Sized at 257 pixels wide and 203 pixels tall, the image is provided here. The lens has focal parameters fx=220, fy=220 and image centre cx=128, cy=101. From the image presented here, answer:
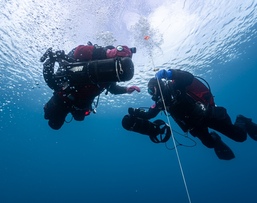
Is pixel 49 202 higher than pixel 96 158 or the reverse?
the reverse

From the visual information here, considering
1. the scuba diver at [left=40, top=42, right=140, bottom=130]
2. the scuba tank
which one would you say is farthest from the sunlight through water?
the scuba tank

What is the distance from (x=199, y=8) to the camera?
1248 cm

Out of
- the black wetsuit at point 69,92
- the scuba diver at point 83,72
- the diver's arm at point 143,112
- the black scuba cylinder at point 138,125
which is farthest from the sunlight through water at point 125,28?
the scuba diver at point 83,72

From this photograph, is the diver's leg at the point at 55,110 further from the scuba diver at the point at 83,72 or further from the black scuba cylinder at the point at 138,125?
the black scuba cylinder at the point at 138,125

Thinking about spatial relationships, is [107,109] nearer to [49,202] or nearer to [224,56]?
[224,56]

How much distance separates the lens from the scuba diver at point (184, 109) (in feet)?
17.0

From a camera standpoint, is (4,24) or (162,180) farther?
(162,180)

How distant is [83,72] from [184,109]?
2950 millimetres

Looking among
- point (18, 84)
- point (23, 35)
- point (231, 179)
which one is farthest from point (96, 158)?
point (23, 35)

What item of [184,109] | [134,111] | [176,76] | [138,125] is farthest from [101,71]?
[184,109]

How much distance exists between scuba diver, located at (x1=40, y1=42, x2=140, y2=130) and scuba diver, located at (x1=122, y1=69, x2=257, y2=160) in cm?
119

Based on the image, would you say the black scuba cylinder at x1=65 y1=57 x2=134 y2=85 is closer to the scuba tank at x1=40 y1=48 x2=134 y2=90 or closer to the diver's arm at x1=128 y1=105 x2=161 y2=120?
the scuba tank at x1=40 y1=48 x2=134 y2=90

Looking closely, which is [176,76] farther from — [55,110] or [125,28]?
[125,28]

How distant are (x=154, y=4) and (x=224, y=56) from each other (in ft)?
49.4
